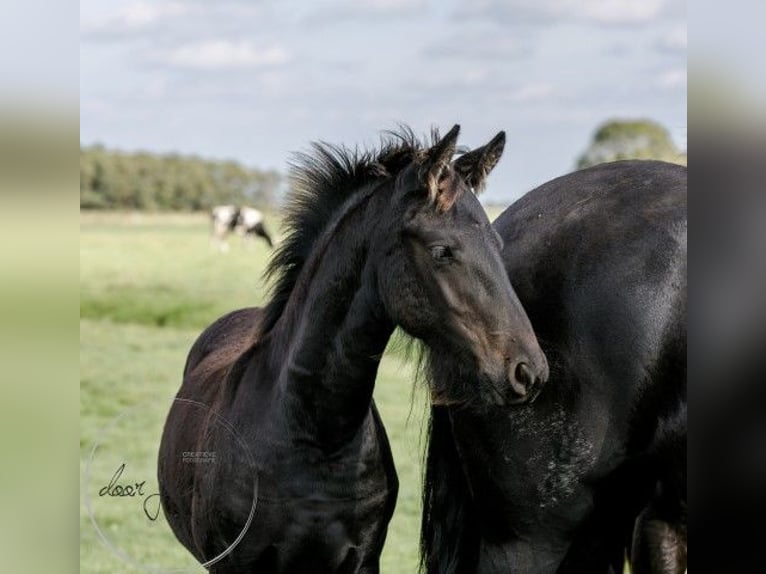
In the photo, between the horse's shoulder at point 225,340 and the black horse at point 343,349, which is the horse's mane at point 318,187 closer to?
the black horse at point 343,349

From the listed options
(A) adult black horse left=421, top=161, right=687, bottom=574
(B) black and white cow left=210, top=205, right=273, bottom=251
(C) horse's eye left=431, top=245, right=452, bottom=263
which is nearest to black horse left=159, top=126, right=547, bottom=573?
(C) horse's eye left=431, top=245, right=452, bottom=263

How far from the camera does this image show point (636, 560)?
4133 mm

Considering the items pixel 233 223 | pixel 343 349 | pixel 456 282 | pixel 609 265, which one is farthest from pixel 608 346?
pixel 233 223

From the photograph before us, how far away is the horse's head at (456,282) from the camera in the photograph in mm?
3209

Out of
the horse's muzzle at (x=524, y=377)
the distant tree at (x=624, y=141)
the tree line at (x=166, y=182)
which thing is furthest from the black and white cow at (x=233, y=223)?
the horse's muzzle at (x=524, y=377)

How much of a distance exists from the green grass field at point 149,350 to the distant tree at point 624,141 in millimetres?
2438

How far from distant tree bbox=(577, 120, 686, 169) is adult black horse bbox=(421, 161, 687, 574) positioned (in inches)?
135

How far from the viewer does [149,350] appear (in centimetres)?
944

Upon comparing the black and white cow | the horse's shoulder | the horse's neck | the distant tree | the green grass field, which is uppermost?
the distant tree

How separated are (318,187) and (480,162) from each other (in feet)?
2.20

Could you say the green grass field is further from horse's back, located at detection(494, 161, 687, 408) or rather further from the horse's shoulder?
horse's back, located at detection(494, 161, 687, 408)

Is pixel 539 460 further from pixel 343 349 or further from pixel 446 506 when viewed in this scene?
pixel 343 349

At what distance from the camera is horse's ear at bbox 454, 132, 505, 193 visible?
11.3 feet
